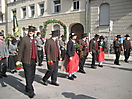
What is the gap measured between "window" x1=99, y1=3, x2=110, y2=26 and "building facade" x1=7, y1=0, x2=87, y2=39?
2.03 meters

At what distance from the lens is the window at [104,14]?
1431cm

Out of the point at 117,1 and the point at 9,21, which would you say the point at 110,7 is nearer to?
the point at 117,1

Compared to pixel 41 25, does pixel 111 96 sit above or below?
below

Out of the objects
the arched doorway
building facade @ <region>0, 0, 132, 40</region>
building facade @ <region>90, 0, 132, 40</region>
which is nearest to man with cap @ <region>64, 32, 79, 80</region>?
building facade @ <region>0, 0, 132, 40</region>

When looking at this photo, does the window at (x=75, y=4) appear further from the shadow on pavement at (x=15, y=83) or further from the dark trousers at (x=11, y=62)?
the shadow on pavement at (x=15, y=83)

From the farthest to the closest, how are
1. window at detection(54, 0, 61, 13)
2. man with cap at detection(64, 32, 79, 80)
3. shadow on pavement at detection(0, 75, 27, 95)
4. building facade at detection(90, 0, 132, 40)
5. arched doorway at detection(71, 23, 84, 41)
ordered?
window at detection(54, 0, 61, 13) < arched doorway at detection(71, 23, 84, 41) < building facade at detection(90, 0, 132, 40) < man with cap at detection(64, 32, 79, 80) < shadow on pavement at detection(0, 75, 27, 95)

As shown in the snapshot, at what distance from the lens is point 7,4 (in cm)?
2306

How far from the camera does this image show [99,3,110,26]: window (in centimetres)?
1431

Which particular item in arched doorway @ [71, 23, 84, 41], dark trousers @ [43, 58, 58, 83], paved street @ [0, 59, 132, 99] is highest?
arched doorway @ [71, 23, 84, 41]

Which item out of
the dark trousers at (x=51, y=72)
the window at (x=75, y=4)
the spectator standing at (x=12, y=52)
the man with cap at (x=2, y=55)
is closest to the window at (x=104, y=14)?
the window at (x=75, y=4)

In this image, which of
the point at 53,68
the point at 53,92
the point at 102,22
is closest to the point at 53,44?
the point at 53,68

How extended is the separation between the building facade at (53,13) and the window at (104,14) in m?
2.03

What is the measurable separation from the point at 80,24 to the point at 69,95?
13464 millimetres

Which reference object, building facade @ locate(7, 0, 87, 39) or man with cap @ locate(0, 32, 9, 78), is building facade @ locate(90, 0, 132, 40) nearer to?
building facade @ locate(7, 0, 87, 39)
